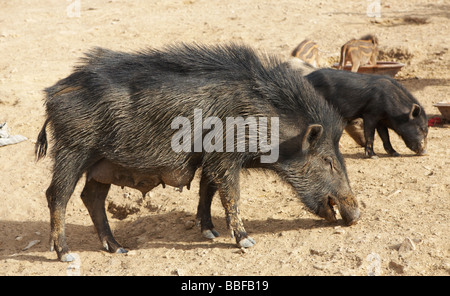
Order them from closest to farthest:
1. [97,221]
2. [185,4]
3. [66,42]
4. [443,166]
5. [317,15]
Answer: [97,221] < [443,166] < [66,42] < [317,15] < [185,4]

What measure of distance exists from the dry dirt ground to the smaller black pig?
265mm

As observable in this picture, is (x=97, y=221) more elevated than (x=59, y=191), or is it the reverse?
(x=59, y=191)

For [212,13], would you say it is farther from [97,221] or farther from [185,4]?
[97,221]

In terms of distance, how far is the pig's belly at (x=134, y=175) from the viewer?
476 centimetres

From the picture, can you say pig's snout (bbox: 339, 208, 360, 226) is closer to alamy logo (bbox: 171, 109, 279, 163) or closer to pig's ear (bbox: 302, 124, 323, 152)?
pig's ear (bbox: 302, 124, 323, 152)

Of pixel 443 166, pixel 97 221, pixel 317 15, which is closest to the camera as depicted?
pixel 97 221

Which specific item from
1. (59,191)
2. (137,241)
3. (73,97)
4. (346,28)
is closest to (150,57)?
(73,97)

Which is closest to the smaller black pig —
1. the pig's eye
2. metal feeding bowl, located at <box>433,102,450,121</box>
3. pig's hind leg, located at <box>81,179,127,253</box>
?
metal feeding bowl, located at <box>433,102,450,121</box>

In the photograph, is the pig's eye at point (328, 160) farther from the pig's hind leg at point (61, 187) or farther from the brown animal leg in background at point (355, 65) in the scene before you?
the brown animal leg in background at point (355, 65)

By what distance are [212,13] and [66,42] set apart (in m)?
3.55

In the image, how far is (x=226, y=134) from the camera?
452 cm

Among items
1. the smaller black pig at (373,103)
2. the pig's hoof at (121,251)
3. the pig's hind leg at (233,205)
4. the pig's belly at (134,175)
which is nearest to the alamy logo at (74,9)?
the smaller black pig at (373,103)

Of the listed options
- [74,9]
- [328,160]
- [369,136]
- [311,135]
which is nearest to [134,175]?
[311,135]

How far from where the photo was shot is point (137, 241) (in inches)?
208
